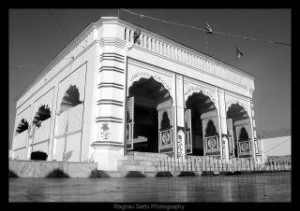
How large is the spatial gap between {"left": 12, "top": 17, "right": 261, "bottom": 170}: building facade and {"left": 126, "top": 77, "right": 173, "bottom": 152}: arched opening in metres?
0.06

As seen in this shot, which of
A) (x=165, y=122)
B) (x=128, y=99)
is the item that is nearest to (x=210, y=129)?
(x=165, y=122)

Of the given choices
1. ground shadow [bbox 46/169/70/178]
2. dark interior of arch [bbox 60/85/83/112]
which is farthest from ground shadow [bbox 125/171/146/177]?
dark interior of arch [bbox 60/85/83/112]

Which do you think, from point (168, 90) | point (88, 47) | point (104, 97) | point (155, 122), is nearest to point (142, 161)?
point (104, 97)

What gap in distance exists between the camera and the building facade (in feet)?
38.2

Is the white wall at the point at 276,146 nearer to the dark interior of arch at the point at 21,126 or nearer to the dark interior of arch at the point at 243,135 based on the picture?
the dark interior of arch at the point at 243,135

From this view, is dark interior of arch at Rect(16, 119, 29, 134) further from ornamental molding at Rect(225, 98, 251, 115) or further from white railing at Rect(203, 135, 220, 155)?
ornamental molding at Rect(225, 98, 251, 115)

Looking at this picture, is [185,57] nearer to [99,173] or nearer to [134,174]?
[134,174]

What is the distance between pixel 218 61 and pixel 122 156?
1033 centimetres

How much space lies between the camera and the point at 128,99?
1247 centimetres

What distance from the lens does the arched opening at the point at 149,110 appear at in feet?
47.4


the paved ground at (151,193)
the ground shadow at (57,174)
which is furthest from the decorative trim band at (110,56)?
the paved ground at (151,193)

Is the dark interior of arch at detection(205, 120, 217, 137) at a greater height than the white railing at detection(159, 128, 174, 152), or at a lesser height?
greater
